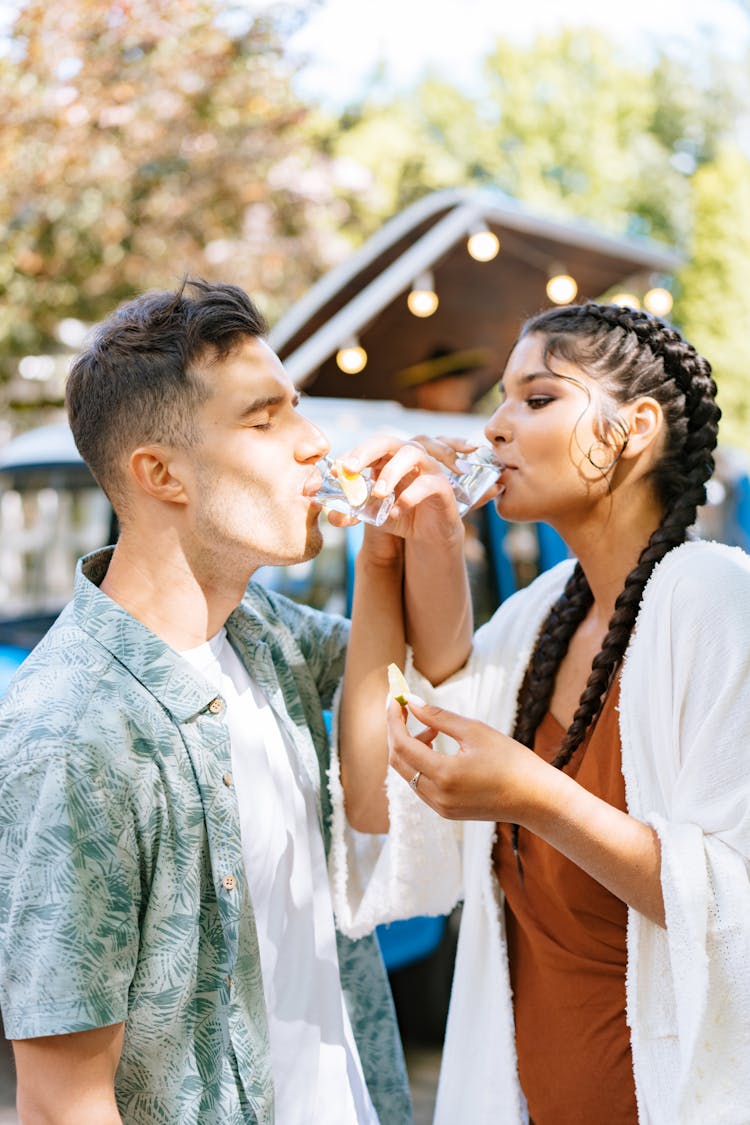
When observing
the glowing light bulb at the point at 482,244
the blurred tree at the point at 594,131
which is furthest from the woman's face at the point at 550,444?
the blurred tree at the point at 594,131

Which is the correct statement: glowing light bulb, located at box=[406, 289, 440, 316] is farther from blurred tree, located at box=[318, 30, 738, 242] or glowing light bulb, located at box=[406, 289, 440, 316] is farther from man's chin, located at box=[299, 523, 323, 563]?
blurred tree, located at box=[318, 30, 738, 242]

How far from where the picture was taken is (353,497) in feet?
6.57

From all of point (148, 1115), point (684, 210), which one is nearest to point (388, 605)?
point (148, 1115)

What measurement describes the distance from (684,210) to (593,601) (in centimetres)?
3457

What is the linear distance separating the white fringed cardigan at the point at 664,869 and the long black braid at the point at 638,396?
0.06 m

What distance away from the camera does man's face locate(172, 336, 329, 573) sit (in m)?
2.00

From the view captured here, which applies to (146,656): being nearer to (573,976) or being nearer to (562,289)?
(573,976)

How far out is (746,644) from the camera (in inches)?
67.2

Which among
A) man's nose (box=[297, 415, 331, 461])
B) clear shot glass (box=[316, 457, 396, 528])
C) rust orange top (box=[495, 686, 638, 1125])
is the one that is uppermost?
man's nose (box=[297, 415, 331, 461])

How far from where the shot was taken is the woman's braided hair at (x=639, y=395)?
2141 millimetres

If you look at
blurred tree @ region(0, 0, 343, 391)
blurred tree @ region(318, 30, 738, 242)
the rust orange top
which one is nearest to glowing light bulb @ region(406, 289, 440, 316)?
the rust orange top

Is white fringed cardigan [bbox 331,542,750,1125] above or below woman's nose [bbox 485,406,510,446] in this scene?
below

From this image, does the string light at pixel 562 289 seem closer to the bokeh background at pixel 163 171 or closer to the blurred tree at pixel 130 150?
the bokeh background at pixel 163 171

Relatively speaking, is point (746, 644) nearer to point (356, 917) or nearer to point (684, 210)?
point (356, 917)
